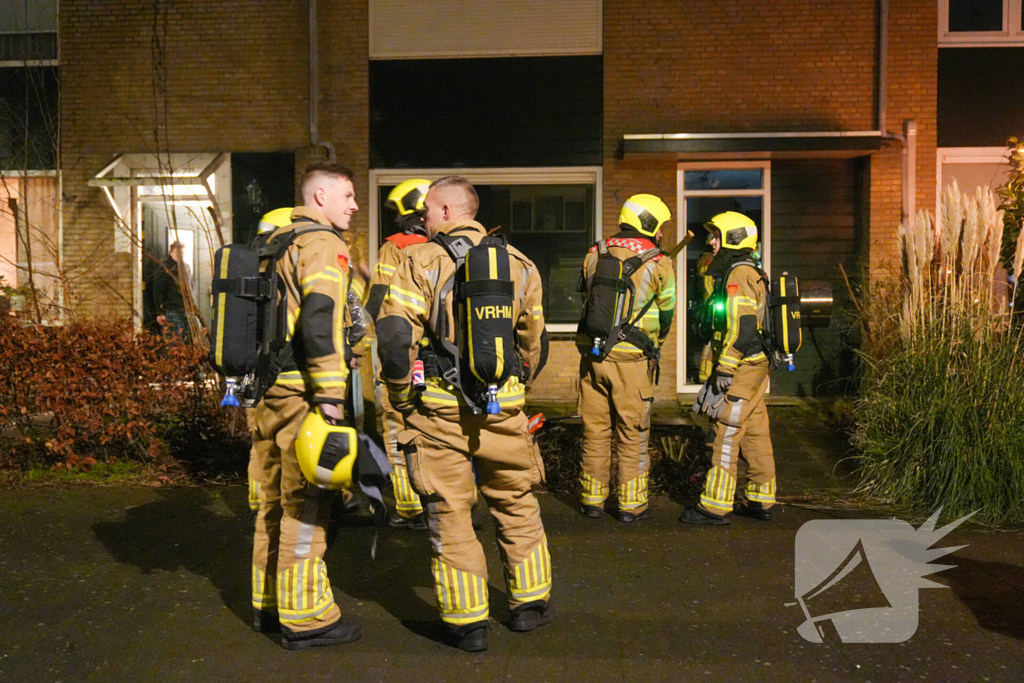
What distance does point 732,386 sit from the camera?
19.1 ft

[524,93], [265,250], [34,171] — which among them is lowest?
[265,250]

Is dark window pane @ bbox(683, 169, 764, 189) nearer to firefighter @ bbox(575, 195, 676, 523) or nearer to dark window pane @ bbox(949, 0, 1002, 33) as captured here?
dark window pane @ bbox(949, 0, 1002, 33)

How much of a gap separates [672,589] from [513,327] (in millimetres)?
1789

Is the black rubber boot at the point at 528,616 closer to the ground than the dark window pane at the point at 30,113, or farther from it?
closer to the ground

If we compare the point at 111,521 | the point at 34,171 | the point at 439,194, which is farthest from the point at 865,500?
the point at 34,171

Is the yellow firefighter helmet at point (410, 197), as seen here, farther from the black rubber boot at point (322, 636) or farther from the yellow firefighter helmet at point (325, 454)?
the black rubber boot at point (322, 636)

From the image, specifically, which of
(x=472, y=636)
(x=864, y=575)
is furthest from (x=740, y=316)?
(x=472, y=636)

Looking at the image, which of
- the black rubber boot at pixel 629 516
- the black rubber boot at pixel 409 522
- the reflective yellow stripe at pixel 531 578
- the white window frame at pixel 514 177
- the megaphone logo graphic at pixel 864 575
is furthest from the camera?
the white window frame at pixel 514 177

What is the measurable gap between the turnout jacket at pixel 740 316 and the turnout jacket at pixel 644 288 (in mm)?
382

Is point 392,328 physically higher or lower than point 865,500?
higher

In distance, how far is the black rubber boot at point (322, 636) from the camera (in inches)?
151

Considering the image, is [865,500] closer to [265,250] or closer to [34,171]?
[265,250]

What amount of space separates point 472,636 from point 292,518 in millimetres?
953

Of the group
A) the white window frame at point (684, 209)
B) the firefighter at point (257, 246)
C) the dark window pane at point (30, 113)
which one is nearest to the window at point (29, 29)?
the dark window pane at point (30, 113)
